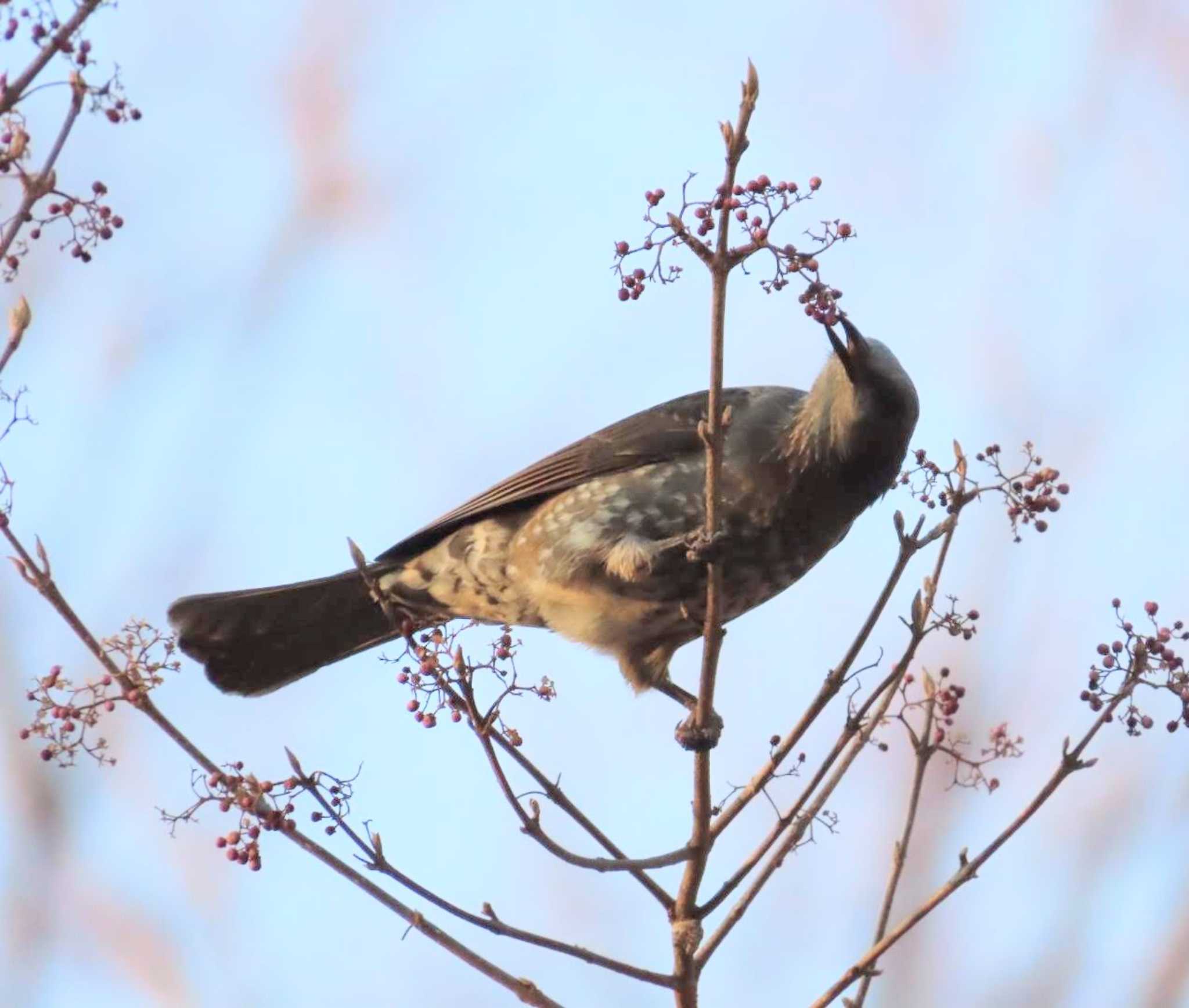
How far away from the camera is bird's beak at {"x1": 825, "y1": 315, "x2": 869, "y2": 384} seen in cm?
490

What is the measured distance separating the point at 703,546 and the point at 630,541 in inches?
32.8

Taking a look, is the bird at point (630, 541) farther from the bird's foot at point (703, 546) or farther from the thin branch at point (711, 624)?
the thin branch at point (711, 624)

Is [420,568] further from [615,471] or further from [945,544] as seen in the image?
[945,544]

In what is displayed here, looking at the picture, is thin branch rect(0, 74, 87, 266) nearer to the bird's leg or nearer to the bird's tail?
the bird's leg

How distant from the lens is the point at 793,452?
516cm

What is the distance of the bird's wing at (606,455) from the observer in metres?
5.52

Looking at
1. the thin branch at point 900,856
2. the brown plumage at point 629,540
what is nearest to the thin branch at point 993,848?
the thin branch at point 900,856

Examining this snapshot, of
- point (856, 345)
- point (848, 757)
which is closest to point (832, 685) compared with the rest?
point (848, 757)

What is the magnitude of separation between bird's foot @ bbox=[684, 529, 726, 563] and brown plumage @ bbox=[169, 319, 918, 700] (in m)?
0.05

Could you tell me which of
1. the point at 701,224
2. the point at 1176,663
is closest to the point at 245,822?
the point at 701,224

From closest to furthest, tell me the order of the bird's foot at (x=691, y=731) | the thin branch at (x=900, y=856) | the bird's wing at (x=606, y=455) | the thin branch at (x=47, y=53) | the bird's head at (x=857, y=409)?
the thin branch at (x=47, y=53) → the thin branch at (x=900, y=856) → the bird's foot at (x=691, y=731) → the bird's head at (x=857, y=409) → the bird's wing at (x=606, y=455)

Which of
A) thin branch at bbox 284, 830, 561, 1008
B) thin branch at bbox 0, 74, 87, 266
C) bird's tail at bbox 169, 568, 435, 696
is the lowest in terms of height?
thin branch at bbox 284, 830, 561, 1008

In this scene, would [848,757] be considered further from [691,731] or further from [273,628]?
[273,628]

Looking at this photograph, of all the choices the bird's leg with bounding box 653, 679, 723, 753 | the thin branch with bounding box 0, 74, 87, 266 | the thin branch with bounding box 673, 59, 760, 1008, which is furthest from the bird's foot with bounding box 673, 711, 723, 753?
the thin branch with bounding box 0, 74, 87, 266
